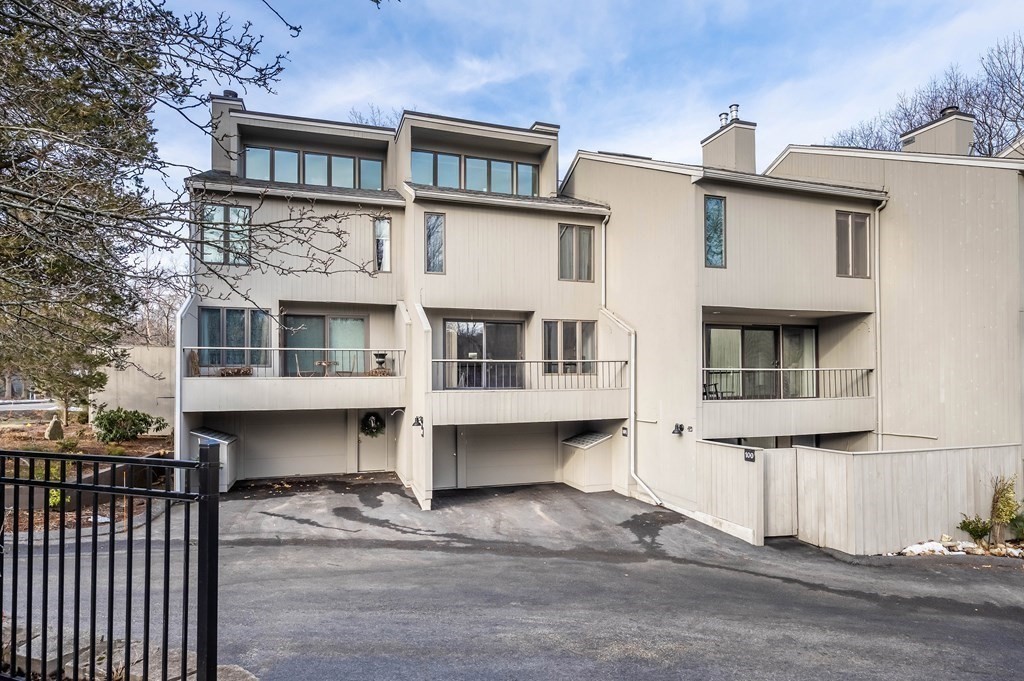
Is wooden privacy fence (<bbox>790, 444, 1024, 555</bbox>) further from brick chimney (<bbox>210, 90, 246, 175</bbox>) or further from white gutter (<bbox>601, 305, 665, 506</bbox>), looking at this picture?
brick chimney (<bbox>210, 90, 246, 175</bbox>)

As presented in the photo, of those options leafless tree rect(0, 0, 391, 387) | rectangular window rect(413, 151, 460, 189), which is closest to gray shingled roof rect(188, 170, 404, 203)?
rectangular window rect(413, 151, 460, 189)

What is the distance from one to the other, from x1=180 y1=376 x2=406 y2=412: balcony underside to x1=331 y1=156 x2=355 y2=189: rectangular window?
5.65 meters

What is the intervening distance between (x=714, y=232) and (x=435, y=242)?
6059 millimetres

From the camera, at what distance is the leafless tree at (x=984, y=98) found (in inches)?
738

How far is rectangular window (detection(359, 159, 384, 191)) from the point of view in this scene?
1502cm

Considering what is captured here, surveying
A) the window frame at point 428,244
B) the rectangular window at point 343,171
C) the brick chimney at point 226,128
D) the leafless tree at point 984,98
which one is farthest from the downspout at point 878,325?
the brick chimney at point 226,128

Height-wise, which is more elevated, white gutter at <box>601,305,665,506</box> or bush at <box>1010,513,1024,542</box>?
white gutter at <box>601,305,665,506</box>

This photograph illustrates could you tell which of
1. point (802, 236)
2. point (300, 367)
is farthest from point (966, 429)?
point (300, 367)

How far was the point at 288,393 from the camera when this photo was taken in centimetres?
1182

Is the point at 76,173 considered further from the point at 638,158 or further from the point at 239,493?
the point at 638,158

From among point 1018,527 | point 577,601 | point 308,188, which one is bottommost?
point 1018,527

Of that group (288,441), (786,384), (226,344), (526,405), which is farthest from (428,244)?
(786,384)

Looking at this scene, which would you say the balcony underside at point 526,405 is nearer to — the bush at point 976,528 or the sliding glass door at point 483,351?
the sliding glass door at point 483,351

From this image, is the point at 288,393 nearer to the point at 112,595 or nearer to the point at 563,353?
the point at 563,353
